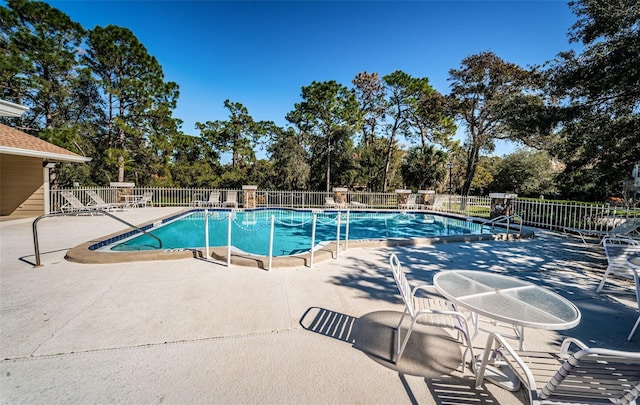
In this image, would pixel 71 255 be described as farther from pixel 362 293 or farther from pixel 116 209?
pixel 116 209

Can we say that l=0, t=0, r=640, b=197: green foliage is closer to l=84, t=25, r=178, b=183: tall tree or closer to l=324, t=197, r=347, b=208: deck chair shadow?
l=84, t=25, r=178, b=183: tall tree

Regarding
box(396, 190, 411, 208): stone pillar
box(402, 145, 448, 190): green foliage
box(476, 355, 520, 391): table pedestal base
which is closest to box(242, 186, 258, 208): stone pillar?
box(396, 190, 411, 208): stone pillar

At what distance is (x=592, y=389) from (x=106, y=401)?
2.82 m

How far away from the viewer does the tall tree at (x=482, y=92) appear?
54.9 feet

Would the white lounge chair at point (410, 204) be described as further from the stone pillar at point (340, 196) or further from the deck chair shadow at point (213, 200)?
the deck chair shadow at point (213, 200)

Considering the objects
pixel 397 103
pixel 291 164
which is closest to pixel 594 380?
pixel 291 164

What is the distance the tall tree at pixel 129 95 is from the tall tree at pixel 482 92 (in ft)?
64.9

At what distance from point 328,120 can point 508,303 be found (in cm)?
1710

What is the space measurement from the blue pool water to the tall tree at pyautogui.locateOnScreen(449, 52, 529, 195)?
9.22 metres

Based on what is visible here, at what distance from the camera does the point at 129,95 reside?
15.9 meters

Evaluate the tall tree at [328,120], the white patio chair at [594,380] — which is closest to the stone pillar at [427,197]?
the tall tree at [328,120]

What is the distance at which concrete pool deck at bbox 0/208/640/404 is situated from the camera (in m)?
1.84

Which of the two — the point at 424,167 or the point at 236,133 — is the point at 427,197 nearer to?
the point at 424,167

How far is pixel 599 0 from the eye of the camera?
311 inches
